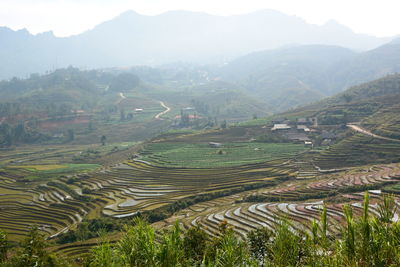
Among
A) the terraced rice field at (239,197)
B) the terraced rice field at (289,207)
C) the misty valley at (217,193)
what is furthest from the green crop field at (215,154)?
the terraced rice field at (289,207)

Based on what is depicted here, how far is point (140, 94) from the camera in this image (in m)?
168

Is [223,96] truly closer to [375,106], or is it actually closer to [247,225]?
[375,106]

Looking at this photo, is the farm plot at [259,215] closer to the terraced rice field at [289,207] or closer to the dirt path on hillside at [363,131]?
the terraced rice field at [289,207]

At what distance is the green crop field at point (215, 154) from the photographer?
60.2 meters

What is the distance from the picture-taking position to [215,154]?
65938 millimetres

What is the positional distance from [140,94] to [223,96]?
123 ft

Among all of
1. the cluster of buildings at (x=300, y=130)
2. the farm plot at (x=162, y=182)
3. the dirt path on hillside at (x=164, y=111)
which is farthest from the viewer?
the dirt path on hillside at (x=164, y=111)

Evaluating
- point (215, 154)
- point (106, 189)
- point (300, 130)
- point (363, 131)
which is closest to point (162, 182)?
point (106, 189)

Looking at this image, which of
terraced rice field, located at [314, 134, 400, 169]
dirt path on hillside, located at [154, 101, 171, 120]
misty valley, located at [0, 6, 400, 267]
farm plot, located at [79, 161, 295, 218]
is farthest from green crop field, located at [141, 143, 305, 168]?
A: dirt path on hillside, located at [154, 101, 171, 120]

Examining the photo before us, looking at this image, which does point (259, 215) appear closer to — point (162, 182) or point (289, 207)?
point (289, 207)

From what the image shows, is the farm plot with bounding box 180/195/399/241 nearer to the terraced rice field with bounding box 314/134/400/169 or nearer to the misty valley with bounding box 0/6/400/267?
the misty valley with bounding box 0/6/400/267

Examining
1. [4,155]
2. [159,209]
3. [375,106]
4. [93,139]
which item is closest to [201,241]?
[159,209]

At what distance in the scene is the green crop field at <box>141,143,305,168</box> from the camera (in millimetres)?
60219

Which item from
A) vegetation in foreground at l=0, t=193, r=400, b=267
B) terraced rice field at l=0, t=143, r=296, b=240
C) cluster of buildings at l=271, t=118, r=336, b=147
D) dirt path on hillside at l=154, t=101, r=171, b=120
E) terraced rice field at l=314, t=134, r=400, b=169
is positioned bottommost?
terraced rice field at l=0, t=143, r=296, b=240
